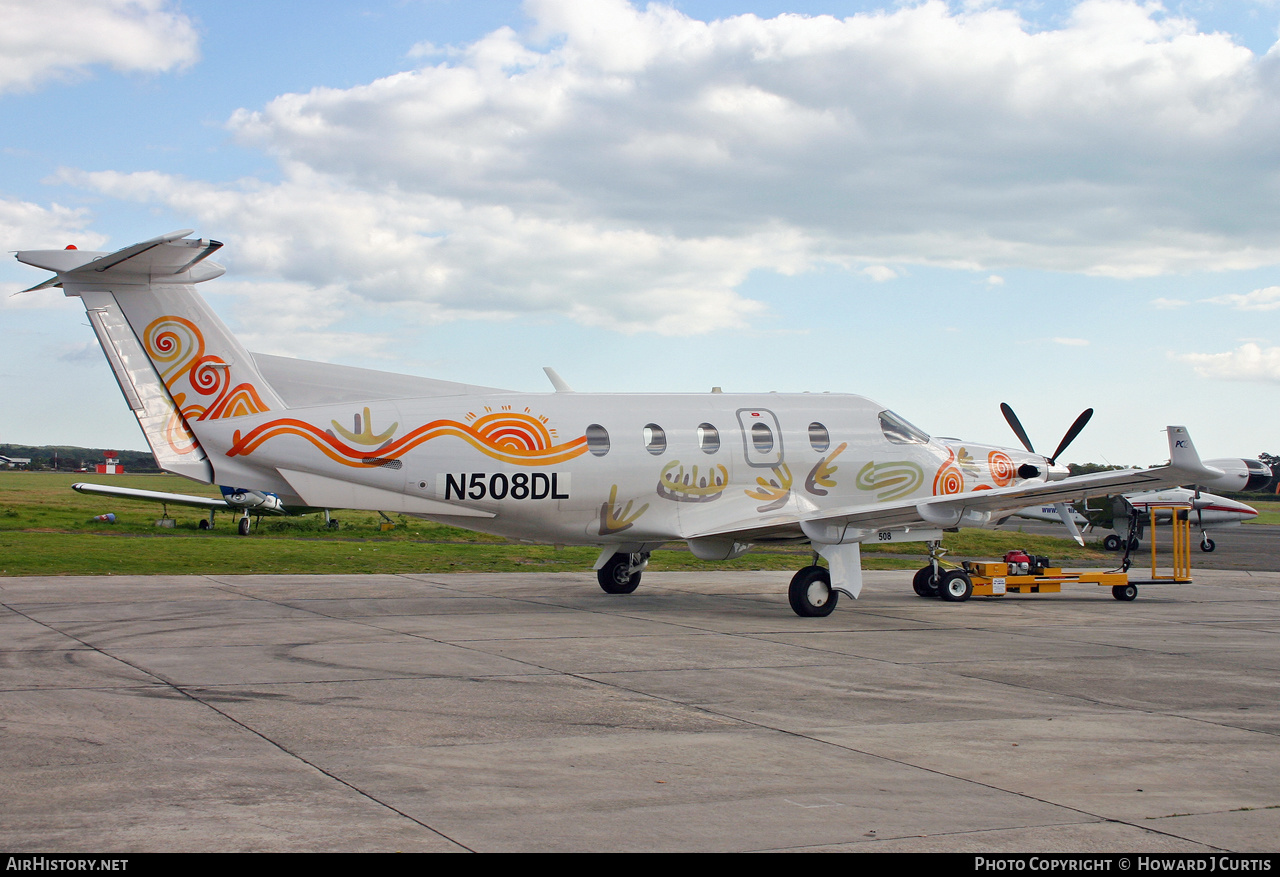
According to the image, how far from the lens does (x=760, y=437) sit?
56.9 feet

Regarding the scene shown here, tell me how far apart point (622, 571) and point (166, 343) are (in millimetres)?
8639

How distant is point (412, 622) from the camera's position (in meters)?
14.7

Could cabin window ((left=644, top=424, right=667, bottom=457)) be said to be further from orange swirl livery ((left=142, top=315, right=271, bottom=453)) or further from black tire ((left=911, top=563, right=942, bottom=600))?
black tire ((left=911, top=563, right=942, bottom=600))

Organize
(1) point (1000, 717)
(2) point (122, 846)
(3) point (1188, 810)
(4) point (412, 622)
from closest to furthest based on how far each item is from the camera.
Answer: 1. (2) point (122, 846)
2. (3) point (1188, 810)
3. (1) point (1000, 717)
4. (4) point (412, 622)

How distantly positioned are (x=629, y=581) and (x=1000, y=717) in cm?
1077

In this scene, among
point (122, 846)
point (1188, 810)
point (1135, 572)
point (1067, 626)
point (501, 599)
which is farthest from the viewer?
point (1135, 572)

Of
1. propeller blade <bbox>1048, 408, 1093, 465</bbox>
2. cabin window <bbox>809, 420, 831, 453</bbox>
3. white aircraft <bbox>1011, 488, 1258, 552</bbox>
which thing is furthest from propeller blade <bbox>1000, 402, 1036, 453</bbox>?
white aircraft <bbox>1011, 488, 1258, 552</bbox>

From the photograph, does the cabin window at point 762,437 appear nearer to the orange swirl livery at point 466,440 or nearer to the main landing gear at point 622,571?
the orange swirl livery at point 466,440

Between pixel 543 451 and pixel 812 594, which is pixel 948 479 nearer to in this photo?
pixel 812 594

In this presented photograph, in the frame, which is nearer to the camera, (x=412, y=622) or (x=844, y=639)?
(x=844, y=639)

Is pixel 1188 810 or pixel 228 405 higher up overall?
pixel 228 405

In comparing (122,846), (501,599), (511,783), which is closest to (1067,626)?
(501,599)

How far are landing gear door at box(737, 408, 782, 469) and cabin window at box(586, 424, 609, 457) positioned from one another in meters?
2.40

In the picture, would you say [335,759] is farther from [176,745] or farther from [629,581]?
[629,581]
